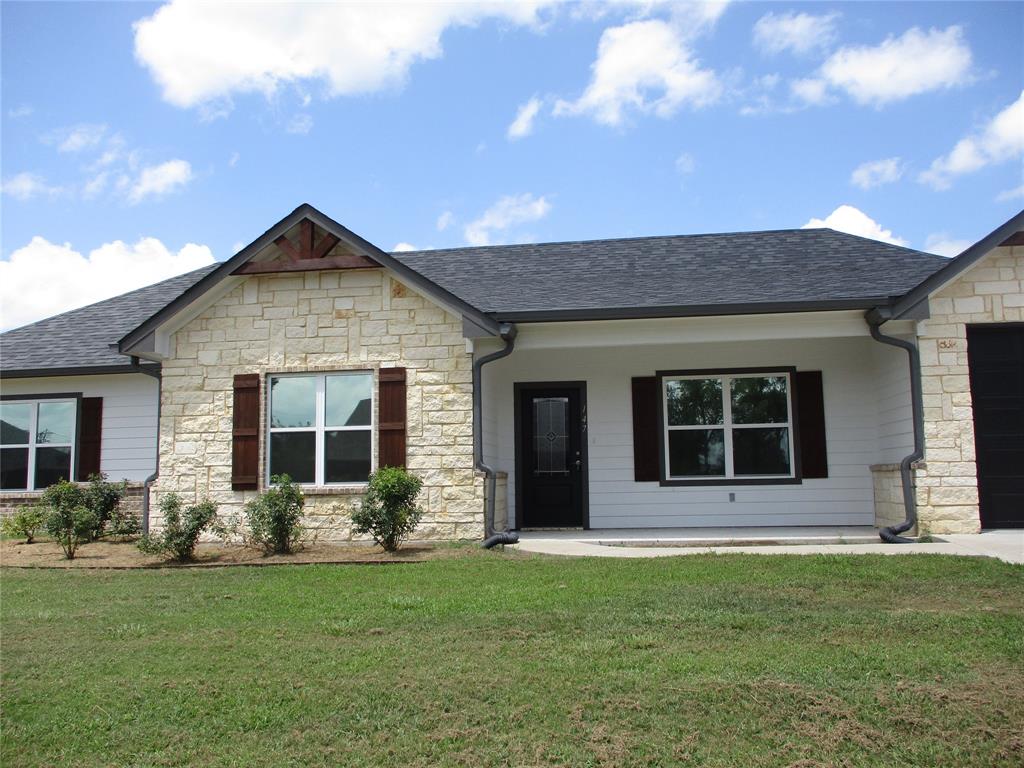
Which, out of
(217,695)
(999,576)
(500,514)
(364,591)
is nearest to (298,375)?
(500,514)

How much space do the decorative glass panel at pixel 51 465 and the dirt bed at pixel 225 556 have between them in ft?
7.56

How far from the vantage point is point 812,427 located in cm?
1227

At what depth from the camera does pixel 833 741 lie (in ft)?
13.5

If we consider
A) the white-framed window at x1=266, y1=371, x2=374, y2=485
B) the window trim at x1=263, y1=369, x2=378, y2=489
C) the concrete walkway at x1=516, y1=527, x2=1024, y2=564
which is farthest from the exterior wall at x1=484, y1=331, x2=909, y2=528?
the white-framed window at x1=266, y1=371, x2=374, y2=485

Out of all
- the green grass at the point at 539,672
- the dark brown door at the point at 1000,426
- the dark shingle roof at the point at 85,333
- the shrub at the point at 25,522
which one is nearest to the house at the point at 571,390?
the dark brown door at the point at 1000,426

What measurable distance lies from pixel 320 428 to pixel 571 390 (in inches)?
151

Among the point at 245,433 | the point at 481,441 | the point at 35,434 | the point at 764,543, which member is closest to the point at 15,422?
the point at 35,434

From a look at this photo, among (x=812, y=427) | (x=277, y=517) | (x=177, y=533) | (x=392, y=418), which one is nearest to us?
(x=177, y=533)

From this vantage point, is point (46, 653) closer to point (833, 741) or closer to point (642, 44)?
point (833, 741)

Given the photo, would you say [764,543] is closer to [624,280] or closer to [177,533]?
[624,280]

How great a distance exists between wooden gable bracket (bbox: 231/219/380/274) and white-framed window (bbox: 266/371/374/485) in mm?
1456

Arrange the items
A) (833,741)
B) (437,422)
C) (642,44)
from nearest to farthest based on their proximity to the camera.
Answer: (833,741)
(642,44)
(437,422)

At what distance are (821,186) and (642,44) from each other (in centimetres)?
536

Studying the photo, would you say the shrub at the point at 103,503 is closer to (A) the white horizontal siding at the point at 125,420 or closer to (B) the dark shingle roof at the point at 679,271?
(A) the white horizontal siding at the point at 125,420
